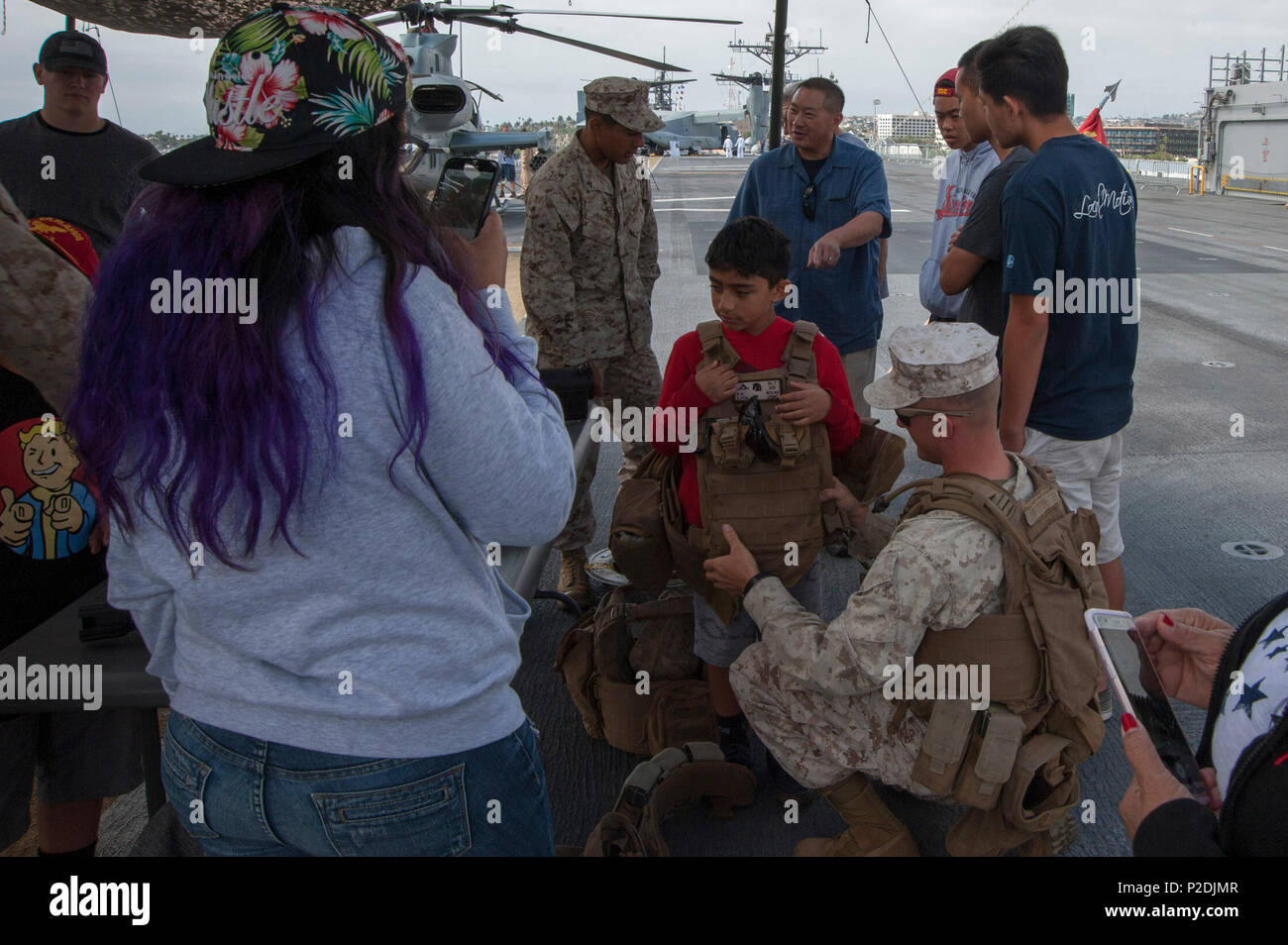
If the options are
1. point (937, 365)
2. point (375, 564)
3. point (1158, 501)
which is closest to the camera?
point (375, 564)

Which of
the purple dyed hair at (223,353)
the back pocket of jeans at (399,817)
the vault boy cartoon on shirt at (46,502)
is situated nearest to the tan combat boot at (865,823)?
the back pocket of jeans at (399,817)

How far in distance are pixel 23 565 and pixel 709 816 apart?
1872 mm

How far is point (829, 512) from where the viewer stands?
2.79 metres

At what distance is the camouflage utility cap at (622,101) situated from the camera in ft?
12.2

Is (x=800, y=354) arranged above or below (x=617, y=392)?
above

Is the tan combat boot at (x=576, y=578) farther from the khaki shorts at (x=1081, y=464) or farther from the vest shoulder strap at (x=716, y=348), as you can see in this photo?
the khaki shorts at (x=1081, y=464)

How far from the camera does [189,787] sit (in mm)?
1260

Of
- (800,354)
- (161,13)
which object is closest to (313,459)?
(800,354)

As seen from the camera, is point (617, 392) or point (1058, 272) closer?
point (1058, 272)

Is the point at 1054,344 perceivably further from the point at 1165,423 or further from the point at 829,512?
the point at 1165,423

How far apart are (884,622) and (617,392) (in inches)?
94.8

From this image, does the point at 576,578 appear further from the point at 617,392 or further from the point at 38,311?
the point at 38,311

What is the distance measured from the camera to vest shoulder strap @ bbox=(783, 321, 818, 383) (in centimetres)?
272

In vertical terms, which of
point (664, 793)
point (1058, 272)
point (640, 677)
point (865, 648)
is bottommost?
point (664, 793)
